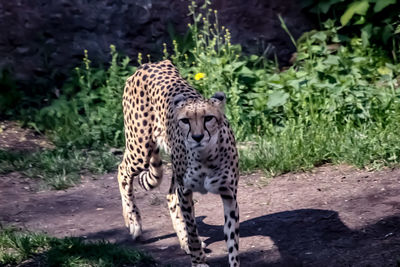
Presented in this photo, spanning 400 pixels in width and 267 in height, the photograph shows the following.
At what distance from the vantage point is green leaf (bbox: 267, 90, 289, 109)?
6.93 metres

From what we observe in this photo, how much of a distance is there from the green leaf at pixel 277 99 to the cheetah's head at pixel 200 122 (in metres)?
2.65

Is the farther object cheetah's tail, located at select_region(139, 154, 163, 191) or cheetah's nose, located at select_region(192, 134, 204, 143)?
cheetah's tail, located at select_region(139, 154, 163, 191)

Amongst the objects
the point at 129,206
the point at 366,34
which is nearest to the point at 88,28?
the point at 366,34

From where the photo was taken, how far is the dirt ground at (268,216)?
15.3ft

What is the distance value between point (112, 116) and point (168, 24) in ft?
4.75

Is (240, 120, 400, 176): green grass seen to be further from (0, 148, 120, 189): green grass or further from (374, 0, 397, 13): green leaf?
(374, 0, 397, 13): green leaf

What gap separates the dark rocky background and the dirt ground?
1995mm

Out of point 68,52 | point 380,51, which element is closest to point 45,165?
point 68,52

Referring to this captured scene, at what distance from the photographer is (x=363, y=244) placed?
466cm

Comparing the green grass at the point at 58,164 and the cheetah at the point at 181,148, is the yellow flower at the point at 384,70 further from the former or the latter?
the green grass at the point at 58,164

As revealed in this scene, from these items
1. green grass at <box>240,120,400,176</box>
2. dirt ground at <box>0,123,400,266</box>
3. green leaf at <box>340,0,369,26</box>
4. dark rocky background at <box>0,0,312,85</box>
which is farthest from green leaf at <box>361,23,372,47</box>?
dirt ground at <box>0,123,400,266</box>

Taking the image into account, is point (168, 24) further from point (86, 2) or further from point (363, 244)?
point (363, 244)

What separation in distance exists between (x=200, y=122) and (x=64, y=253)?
4.57 ft

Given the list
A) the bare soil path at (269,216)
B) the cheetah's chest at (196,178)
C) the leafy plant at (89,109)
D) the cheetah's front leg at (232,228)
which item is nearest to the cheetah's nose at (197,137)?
the cheetah's chest at (196,178)
